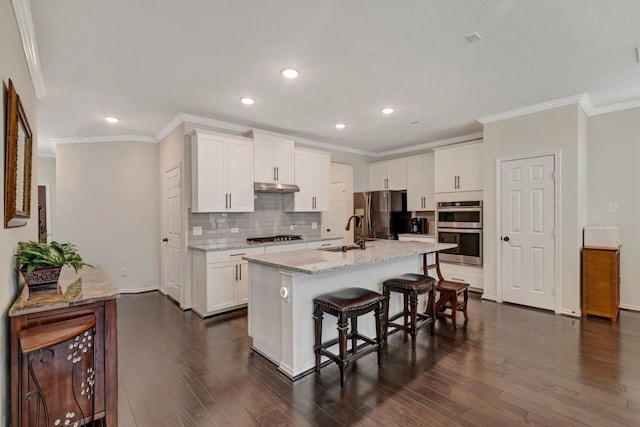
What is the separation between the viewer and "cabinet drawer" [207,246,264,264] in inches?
Result: 152

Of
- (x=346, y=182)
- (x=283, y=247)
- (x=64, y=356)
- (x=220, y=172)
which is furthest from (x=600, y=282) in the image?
(x=64, y=356)

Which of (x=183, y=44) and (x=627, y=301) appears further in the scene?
(x=627, y=301)

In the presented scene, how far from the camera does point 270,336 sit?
2742mm

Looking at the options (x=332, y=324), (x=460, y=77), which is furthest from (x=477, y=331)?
(x=460, y=77)

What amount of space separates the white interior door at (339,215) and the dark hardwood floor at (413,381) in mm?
3424

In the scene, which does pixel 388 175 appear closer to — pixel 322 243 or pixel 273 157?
pixel 322 243

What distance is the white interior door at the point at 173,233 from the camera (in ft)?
14.5

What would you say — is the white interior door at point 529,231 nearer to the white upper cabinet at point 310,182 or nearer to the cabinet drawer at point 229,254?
the white upper cabinet at point 310,182

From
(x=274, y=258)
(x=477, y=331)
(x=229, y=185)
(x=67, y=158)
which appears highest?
(x=67, y=158)

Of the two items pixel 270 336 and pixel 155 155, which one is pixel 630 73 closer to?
pixel 270 336

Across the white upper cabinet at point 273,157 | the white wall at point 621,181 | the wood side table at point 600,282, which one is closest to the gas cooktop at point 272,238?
the white upper cabinet at point 273,157

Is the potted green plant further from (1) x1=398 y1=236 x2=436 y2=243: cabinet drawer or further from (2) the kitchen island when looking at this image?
(1) x1=398 y1=236 x2=436 y2=243: cabinet drawer

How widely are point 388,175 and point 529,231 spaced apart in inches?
113

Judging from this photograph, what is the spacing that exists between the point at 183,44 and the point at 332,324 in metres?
2.62
